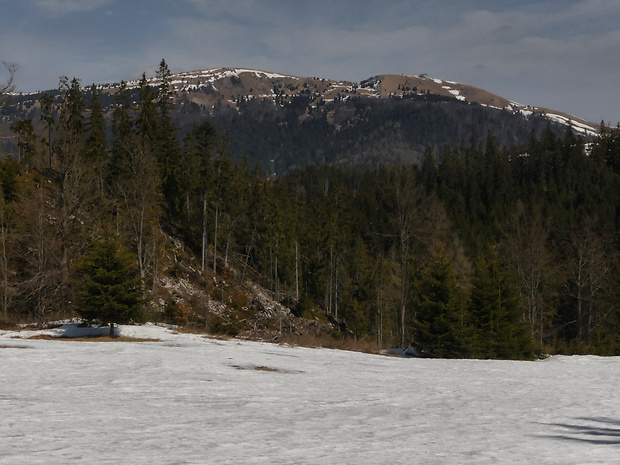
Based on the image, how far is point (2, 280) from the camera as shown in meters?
33.9

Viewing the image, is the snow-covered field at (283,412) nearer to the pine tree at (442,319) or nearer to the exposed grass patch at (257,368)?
the exposed grass patch at (257,368)

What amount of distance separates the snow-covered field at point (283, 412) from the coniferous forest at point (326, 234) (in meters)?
10.3

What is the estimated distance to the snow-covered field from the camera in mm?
5195

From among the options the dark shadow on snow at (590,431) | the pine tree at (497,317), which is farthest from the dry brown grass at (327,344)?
the dark shadow on snow at (590,431)

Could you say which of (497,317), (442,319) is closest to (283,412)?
(442,319)

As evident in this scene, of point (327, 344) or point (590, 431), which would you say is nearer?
point (590, 431)

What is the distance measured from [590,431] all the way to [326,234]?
77.8m

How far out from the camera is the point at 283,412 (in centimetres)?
753

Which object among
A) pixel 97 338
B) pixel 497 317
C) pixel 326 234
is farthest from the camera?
pixel 326 234

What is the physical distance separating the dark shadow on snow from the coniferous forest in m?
17.3

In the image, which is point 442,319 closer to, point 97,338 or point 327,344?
point 327,344

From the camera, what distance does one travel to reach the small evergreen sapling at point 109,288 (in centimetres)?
1986

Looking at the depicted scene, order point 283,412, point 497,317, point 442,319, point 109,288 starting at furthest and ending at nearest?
point 497,317 < point 442,319 < point 109,288 < point 283,412

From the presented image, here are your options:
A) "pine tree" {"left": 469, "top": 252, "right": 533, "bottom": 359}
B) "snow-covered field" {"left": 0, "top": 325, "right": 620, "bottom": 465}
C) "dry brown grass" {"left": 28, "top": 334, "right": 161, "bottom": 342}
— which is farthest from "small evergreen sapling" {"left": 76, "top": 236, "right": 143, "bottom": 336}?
"pine tree" {"left": 469, "top": 252, "right": 533, "bottom": 359}
